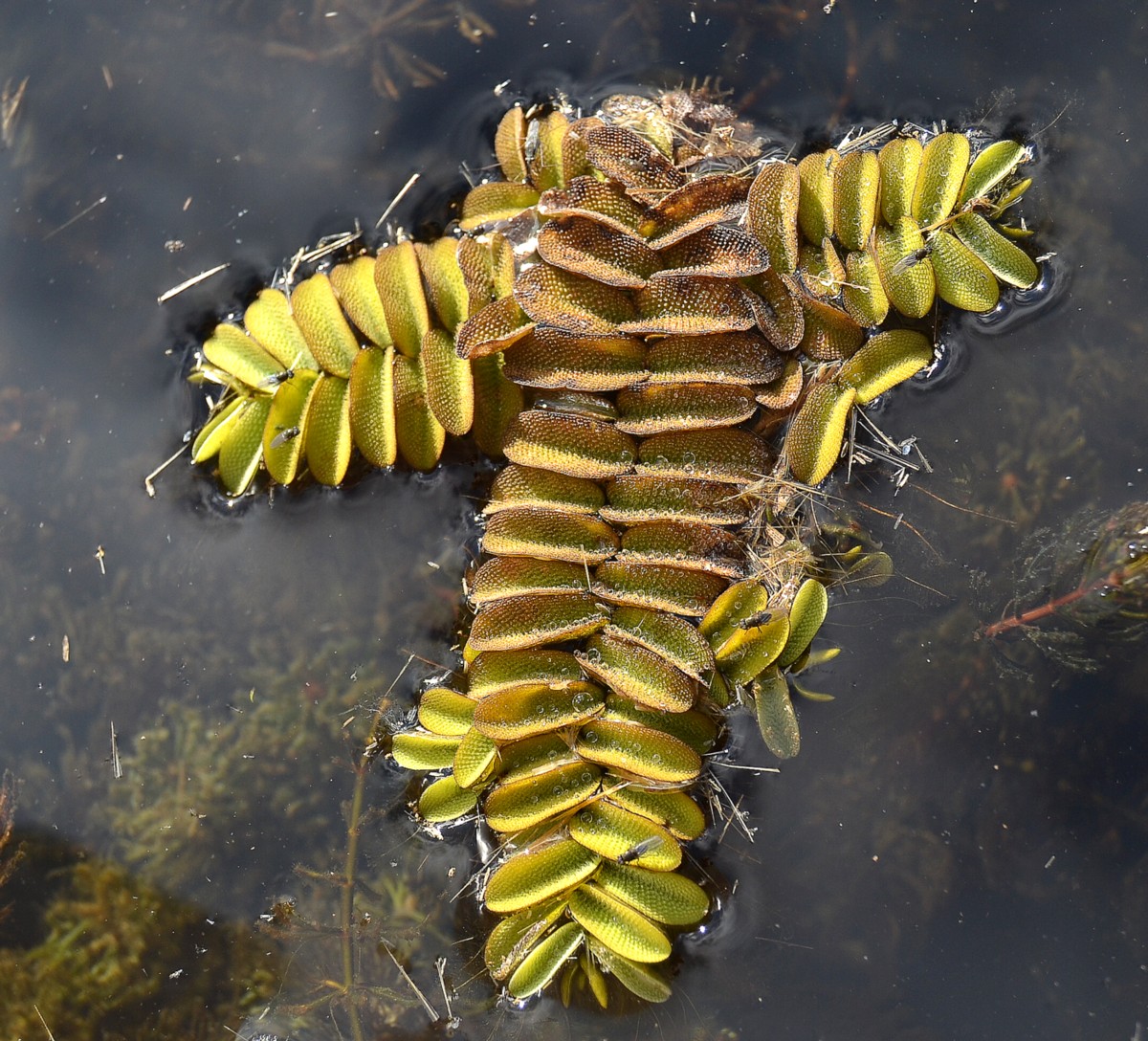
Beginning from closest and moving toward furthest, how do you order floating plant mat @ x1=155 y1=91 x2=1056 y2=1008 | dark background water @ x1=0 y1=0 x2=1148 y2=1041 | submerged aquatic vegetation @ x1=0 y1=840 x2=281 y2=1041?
floating plant mat @ x1=155 y1=91 x2=1056 y2=1008
dark background water @ x1=0 y1=0 x2=1148 y2=1041
submerged aquatic vegetation @ x1=0 y1=840 x2=281 y2=1041

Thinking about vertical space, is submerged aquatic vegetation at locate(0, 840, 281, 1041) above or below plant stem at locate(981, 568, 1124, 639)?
below

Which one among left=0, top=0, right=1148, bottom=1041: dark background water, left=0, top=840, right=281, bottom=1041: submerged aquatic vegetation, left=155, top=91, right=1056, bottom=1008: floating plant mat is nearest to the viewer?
left=155, top=91, right=1056, bottom=1008: floating plant mat

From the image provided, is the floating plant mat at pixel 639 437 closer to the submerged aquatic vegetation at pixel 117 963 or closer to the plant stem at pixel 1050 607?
the plant stem at pixel 1050 607

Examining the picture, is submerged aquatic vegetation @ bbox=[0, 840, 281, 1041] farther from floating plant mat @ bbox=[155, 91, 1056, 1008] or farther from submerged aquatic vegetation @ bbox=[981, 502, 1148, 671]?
submerged aquatic vegetation @ bbox=[981, 502, 1148, 671]

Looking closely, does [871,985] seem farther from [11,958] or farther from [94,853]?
[11,958]

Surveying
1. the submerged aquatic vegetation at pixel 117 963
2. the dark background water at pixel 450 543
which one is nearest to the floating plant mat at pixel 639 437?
the dark background water at pixel 450 543

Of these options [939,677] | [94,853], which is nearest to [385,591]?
[94,853]

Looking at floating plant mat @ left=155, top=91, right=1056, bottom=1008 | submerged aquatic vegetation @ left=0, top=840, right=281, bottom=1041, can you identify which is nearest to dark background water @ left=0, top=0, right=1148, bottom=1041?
submerged aquatic vegetation @ left=0, top=840, right=281, bottom=1041
